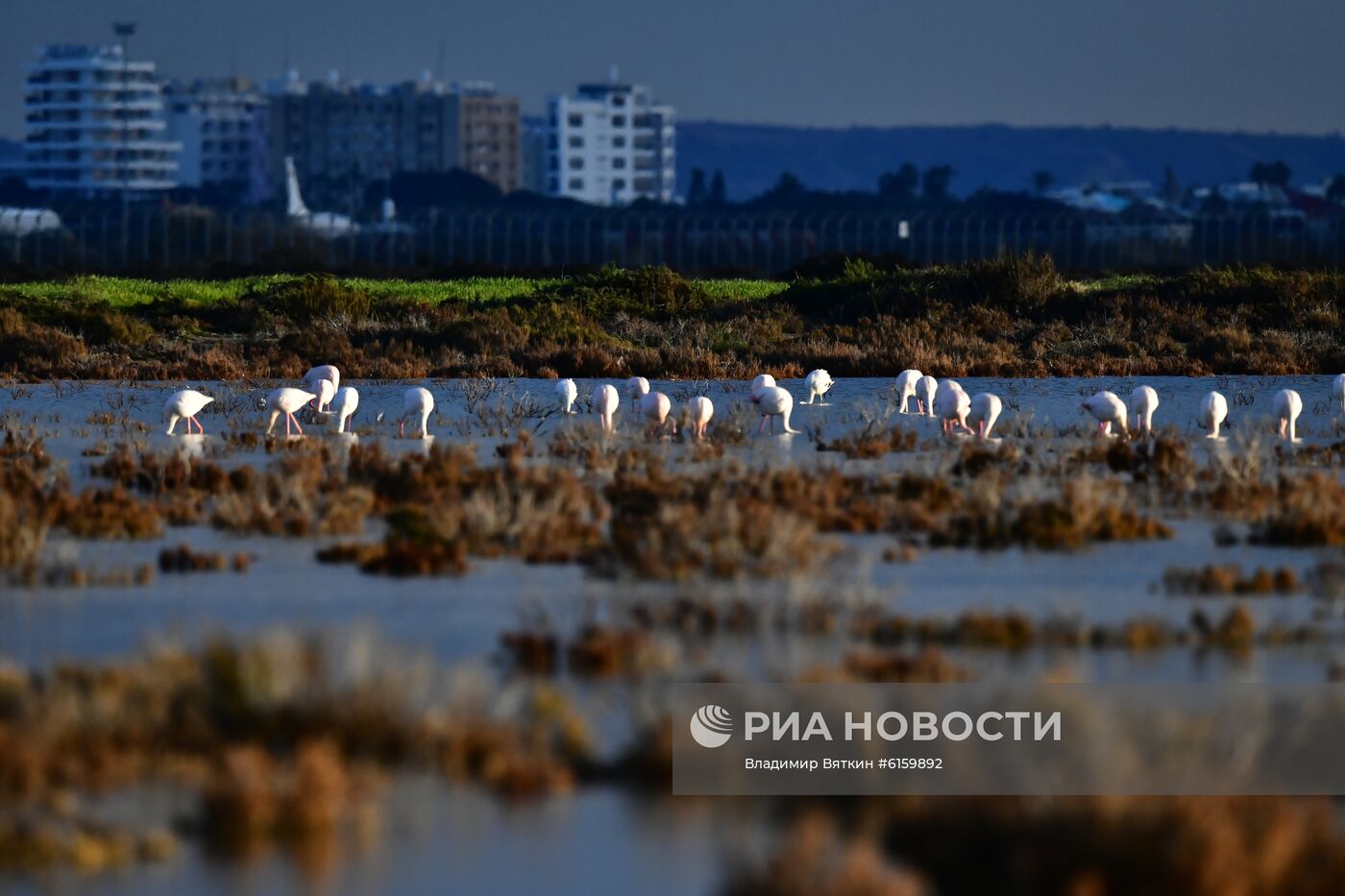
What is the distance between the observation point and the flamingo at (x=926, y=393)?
24641 mm

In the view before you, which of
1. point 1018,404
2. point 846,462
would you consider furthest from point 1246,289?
point 846,462

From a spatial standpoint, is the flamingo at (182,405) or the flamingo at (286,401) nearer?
the flamingo at (182,405)

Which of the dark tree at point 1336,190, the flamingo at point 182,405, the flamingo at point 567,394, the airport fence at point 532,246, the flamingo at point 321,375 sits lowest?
the flamingo at point 182,405

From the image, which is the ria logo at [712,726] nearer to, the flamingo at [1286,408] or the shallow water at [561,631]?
the shallow water at [561,631]

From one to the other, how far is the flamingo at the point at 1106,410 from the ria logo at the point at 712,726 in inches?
490

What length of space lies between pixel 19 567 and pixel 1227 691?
25.5 feet

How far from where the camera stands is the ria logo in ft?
32.4

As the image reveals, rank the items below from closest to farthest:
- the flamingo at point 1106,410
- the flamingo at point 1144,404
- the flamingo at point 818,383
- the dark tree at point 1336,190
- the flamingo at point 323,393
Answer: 1. the flamingo at point 1106,410
2. the flamingo at point 1144,404
3. the flamingo at point 323,393
4. the flamingo at point 818,383
5. the dark tree at point 1336,190

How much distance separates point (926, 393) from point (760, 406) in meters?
2.57

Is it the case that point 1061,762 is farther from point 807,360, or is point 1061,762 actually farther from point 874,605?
point 807,360

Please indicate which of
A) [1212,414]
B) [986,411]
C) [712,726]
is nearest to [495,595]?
[712,726]

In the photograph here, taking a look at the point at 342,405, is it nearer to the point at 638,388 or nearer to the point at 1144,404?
the point at 638,388

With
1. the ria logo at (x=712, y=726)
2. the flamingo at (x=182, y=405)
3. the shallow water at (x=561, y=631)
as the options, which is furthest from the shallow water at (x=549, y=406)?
the ria logo at (x=712, y=726)

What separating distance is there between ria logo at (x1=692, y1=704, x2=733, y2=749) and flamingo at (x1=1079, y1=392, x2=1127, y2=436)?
40.8 feet
